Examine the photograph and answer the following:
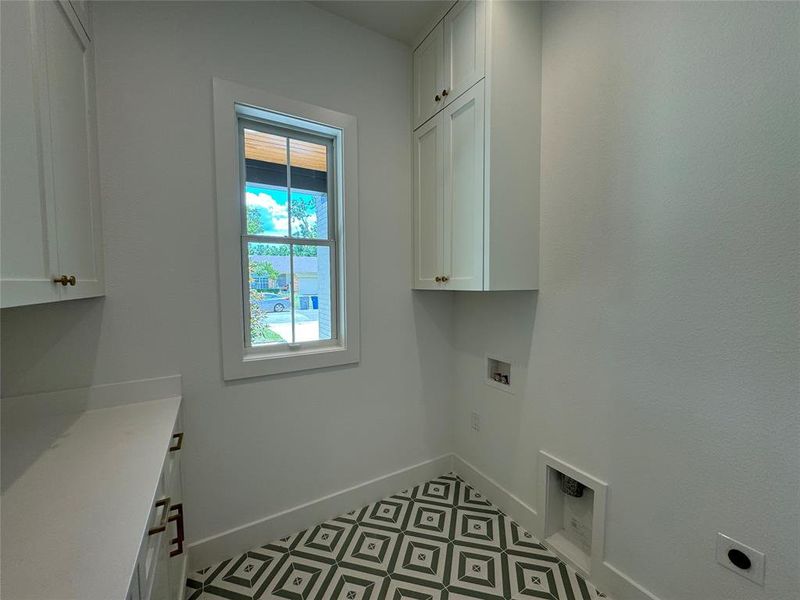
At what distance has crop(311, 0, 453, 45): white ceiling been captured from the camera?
66.3 inches

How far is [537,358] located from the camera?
168 cm

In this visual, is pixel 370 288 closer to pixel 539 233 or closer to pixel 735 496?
pixel 539 233

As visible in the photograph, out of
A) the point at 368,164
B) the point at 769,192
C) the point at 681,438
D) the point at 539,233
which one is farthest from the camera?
the point at 368,164

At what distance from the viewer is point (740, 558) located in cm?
104

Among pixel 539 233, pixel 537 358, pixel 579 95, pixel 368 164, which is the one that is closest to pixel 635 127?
pixel 579 95

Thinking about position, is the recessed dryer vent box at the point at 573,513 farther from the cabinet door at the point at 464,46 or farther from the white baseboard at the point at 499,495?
the cabinet door at the point at 464,46

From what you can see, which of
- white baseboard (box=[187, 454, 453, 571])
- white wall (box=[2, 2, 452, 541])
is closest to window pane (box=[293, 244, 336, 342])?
white wall (box=[2, 2, 452, 541])

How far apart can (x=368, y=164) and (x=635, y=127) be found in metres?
1.28

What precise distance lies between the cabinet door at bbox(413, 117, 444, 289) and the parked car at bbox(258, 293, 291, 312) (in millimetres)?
779

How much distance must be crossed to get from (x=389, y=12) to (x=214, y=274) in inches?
65.5

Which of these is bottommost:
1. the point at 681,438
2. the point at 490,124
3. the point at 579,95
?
the point at 681,438

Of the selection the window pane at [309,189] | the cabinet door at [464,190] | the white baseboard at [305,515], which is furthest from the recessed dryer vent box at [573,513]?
the window pane at [309,189]

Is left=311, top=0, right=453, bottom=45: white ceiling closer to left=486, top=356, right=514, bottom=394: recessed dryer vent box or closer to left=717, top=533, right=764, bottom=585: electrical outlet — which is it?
left=486, top=356, right=514, bottom=394: recessed dryer vent box

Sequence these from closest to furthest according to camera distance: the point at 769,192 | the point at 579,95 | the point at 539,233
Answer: the point at 769,192
the point at 579,95
the point at 539,233
